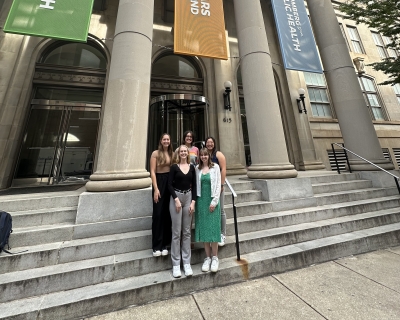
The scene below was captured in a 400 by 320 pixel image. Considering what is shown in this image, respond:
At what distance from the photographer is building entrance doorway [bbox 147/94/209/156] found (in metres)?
8.30

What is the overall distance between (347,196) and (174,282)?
5359mm

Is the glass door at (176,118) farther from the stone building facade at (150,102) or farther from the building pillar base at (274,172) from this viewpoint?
the building pillar base at (274,172)

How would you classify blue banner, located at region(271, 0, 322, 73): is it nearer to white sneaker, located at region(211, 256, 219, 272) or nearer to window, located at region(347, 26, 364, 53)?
white sneaker, located at region(211, 256, 219, 272)

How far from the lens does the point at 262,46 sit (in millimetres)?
5988

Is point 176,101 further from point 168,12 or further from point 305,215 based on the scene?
point 305,215

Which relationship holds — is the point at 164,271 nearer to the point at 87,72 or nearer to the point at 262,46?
the point at 262,46

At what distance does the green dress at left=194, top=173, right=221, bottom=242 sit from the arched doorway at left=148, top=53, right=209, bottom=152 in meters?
5.78

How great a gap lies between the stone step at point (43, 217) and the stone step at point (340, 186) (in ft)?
20.9

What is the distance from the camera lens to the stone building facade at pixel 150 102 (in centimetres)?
432

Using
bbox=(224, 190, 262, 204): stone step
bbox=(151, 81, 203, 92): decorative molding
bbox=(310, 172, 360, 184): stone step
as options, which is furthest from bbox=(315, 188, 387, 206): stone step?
bbox=(151, 81, 203, 92): decorative molding

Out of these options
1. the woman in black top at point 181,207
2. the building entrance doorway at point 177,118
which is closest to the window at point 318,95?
the building entrance doorway at point 177,118

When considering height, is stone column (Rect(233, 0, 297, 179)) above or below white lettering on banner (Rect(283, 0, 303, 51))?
below

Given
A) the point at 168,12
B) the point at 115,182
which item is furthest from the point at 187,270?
the point at 168,12

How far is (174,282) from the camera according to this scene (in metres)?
2.56
